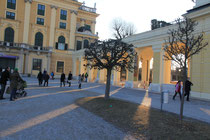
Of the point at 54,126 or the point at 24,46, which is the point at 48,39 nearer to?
the point at 24,46

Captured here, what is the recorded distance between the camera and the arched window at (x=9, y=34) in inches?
1318

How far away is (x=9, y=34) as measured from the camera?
33812mm

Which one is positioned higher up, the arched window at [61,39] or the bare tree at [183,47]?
the arched window at [61,39]

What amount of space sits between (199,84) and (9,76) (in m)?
14.1

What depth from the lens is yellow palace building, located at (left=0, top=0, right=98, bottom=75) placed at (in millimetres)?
33344

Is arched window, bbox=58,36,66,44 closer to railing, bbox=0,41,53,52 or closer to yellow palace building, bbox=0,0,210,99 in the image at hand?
yellow palace building, bbox=0,0,210,99

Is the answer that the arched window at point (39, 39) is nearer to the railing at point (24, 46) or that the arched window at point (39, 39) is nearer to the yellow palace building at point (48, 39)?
the yellow palace building at point (48, 39)

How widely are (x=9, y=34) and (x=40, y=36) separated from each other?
19.7ft

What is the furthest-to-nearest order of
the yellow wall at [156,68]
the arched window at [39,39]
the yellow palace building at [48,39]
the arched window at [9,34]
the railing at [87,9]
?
the railing at [87,9] < the arched window at [39,39] < the arched window at [9,34] < the yellow palace building at [48,39] < the yellow wall at [156,68]

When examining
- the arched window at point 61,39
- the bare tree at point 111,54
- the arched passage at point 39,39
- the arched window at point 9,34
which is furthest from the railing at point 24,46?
the bare tree at point 111,54

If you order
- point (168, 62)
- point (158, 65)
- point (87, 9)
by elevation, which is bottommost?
point (158, 65)

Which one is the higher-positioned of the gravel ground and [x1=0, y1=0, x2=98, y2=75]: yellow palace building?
[x1=0, y1=0, x2=98, y2=75]: yellow palace building

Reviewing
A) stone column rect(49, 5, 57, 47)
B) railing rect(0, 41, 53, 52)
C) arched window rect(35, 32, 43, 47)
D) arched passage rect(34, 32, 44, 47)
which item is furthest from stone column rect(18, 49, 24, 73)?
stone column rect(49, 5, 57, 47)

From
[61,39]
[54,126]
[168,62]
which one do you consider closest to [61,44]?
[61,39]
